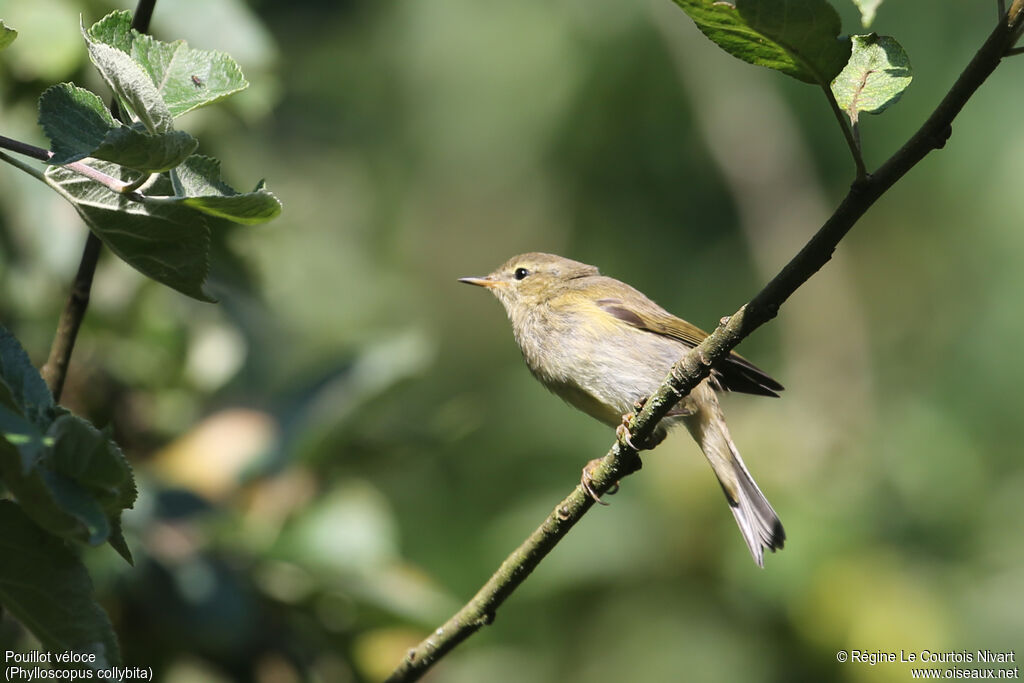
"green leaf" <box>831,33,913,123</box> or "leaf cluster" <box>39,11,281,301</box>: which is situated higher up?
"green leaf" <box>831,33,913,123</box>

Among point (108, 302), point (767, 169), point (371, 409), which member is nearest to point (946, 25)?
point (767, 169)

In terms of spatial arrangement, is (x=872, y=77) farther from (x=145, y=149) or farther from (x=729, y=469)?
(x=729, y=469)

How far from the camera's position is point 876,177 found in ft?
4.09

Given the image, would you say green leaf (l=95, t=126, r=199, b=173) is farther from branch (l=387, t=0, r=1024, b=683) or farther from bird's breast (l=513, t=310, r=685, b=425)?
bird's breast (l=513, t=310, r=685, b=425)

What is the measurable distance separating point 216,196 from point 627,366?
99.6 inches

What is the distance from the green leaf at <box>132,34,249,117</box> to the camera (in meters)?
1.41

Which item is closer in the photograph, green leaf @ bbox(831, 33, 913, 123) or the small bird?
green leaf @ bbox(831, 33, 913, 123)

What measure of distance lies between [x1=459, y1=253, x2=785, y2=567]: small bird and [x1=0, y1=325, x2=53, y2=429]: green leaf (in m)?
2.32

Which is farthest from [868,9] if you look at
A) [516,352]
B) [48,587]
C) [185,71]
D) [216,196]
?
[516,352]

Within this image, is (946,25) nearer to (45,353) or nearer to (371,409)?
(371,409)

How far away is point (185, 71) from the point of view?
1421 millimetres

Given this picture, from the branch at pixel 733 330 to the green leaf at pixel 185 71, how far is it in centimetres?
78

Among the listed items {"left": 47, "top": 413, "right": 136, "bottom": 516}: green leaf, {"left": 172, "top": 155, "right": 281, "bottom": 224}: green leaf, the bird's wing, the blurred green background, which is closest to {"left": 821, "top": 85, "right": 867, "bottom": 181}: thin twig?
{"left": 172, "top": 155, "right": 281, "bottom": 224}: green leaf

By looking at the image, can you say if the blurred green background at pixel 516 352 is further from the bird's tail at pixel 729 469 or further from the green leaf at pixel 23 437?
the green leaf at pixel 23 437
